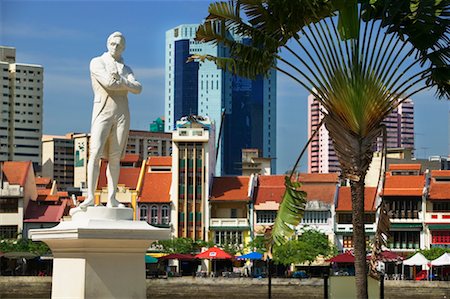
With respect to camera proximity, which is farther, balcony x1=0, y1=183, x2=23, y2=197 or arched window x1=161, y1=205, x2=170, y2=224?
arched window x1=161, y1=205, x2=170, y2=224

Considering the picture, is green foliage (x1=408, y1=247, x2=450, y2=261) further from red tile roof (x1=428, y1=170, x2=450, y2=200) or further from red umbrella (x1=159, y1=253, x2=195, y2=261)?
red umbrella (x1=159, y1=253, x2=195, y2=261)

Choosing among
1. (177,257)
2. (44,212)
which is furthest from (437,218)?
(44,212)

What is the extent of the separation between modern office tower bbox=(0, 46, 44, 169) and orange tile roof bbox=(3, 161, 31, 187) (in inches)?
2514

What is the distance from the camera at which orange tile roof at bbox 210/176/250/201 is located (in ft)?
271

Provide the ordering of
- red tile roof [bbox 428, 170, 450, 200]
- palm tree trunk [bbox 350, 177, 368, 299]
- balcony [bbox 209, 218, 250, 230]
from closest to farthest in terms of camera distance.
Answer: palm tree trunk [bbox 350, 177, 368, 299]
red tile roof [bbox 428, 170, 450, 200]
balcony [bbox 209, 218, 250, 230]

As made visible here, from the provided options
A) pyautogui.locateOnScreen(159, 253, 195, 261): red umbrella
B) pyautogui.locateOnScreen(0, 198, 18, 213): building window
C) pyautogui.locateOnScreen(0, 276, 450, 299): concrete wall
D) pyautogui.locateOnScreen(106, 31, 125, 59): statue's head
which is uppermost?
pyautogui.locateOnScreen(106, 31, 125, 59): statue's head

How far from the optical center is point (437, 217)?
77.7m

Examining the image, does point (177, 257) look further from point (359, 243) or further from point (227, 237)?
point (359, 243)

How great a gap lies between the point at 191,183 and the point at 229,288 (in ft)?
A: 50.6

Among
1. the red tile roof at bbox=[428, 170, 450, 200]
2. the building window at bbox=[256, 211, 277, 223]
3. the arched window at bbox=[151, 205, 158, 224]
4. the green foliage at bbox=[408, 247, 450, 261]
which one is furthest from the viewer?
the arched window at bbox=[151, 205, 158, 224]

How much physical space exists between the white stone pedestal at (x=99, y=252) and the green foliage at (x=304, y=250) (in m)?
58.1

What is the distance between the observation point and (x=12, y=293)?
219 ft

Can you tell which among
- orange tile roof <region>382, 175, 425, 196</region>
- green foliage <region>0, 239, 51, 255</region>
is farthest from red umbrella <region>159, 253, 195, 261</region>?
orange tile roof <region>382, 175, 425, 196</region>

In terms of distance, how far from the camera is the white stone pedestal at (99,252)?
47.8 ft
